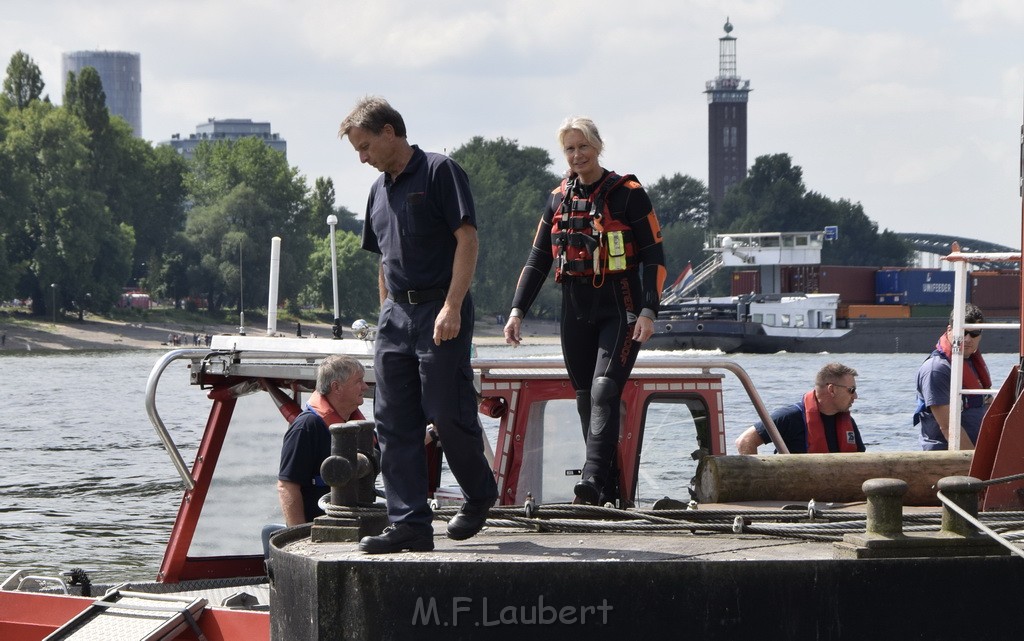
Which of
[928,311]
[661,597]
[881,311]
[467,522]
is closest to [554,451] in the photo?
[467,522]

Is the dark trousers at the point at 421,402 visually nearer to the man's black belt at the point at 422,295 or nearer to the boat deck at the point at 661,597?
the man's black belt at the point at 422,295

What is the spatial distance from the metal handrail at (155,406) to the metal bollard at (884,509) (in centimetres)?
349

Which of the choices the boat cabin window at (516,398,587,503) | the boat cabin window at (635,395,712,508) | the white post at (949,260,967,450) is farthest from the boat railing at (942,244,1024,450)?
the boat cabin window at (516,398,587,503)

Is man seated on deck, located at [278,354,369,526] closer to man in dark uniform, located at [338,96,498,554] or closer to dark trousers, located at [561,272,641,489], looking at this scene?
dark trousers, located at [561,272,641,489]

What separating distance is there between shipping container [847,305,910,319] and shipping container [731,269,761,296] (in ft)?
33.2

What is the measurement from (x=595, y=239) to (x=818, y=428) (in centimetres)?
261

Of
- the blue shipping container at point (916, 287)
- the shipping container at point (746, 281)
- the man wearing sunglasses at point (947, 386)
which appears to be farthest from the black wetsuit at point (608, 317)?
the shipping container at point (746, 281)

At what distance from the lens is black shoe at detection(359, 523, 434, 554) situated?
481 cm

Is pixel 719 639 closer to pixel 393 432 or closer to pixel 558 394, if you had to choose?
pixel 393 432

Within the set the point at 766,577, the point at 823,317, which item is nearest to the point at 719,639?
the point at 766,577

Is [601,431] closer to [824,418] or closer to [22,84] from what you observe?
[824,418]

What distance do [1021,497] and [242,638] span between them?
3309mm

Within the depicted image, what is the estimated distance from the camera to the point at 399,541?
4863mm

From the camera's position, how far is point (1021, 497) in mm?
5449
